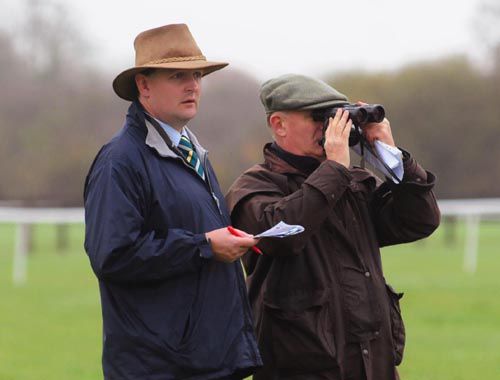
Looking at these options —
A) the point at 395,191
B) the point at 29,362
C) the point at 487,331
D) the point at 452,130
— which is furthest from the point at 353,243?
the point at 452,130

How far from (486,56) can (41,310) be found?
90.6 ft

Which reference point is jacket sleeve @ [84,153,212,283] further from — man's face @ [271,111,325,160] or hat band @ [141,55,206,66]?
man's face @ [271,111,325,160]

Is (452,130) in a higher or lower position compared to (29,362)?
lower

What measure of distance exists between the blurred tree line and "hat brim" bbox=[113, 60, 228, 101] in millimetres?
27251

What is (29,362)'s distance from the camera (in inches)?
359

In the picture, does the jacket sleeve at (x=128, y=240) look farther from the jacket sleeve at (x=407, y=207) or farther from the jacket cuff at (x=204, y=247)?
the jacket sleeve at (x=407, y=207)

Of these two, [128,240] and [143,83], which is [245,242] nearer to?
[128,240]

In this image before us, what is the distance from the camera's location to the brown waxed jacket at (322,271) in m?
4.57

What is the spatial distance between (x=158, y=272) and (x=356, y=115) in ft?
3.55

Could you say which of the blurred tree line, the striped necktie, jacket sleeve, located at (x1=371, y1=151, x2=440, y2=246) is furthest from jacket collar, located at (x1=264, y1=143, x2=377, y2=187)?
the blurred tree line

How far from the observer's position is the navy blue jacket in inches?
165

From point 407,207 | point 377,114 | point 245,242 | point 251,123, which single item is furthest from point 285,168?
point 251,123

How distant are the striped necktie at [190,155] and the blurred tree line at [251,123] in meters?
27.3

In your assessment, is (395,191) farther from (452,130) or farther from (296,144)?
(452,130)
